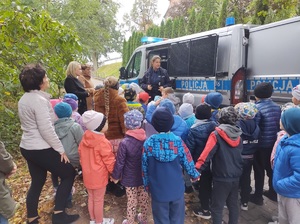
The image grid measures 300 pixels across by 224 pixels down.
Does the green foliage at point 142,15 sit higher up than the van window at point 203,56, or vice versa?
the green foliage at point 142,15

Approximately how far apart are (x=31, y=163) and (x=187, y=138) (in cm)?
179

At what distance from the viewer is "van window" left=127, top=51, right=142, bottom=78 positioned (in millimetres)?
7656

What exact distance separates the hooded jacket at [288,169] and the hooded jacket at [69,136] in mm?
2083

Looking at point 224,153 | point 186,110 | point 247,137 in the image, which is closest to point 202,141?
point 224,153

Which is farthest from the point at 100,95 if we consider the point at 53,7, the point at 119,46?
the point at 119,46

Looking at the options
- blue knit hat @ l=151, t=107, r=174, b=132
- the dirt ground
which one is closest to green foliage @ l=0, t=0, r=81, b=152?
the dirt ground

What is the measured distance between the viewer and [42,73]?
2.43 metres

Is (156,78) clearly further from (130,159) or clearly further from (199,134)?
(130,159)

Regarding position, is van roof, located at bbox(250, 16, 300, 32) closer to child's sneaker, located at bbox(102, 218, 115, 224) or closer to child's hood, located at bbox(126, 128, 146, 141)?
child's hood, located at bbox(126, 128, 146, 141)

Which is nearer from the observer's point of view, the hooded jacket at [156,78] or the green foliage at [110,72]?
the hooded jacket at [156,78]

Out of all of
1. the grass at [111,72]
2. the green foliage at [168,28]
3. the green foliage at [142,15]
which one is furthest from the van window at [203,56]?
the green foliage at [142,15]

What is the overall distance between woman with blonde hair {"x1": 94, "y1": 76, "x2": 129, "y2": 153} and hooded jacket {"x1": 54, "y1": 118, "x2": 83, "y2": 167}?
48cm

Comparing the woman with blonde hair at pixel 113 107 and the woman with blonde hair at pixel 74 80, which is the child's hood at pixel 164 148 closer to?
the woman with blonde hair at pixel 113 107

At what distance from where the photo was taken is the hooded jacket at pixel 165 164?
2188 millimetres
